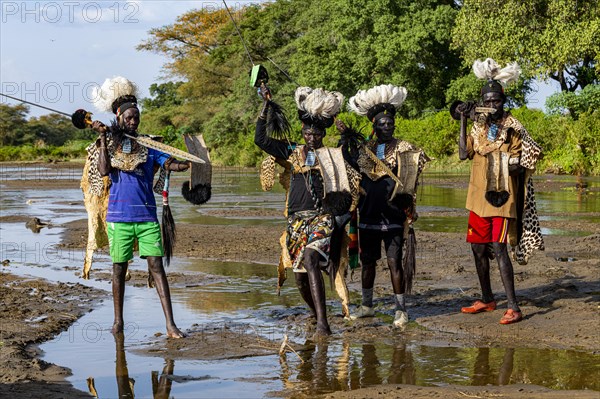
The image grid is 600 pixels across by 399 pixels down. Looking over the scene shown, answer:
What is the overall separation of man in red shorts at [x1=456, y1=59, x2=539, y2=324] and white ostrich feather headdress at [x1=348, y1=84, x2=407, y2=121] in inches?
22.8

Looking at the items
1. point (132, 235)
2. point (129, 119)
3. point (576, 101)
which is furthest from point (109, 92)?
point (576, 101)

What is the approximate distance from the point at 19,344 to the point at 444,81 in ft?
126

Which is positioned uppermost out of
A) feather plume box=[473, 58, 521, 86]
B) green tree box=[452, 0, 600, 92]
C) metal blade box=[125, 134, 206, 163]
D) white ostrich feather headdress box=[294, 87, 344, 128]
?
green tree box=[452, 0, 600, 92]

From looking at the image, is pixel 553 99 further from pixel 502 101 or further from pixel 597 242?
pixel 502 101

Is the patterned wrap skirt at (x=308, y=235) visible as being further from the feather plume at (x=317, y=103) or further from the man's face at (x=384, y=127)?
the man's face at (x=384, y=127)

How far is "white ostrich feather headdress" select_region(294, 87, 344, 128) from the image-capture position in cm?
769

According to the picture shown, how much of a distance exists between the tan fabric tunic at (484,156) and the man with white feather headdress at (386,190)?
48cm

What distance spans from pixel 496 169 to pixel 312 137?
5.10 feet

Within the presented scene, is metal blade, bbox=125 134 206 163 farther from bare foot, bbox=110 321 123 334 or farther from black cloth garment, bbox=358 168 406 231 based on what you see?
black cloth garment, bbox=358 168 406 231

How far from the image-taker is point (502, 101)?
26.2ft

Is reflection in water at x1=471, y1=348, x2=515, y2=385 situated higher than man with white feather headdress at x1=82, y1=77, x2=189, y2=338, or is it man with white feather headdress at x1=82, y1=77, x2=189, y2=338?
man with white feather headdress at x1=82, y1=77, x2=189, y2=338

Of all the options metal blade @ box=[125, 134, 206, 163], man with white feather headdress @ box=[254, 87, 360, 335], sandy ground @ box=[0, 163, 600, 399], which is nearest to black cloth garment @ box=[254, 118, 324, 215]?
man with white feather headdress @ box=[254, 87, 360, 335]

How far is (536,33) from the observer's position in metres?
34.4

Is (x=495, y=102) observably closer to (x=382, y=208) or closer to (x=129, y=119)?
(x=382, y=208)
